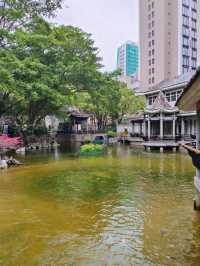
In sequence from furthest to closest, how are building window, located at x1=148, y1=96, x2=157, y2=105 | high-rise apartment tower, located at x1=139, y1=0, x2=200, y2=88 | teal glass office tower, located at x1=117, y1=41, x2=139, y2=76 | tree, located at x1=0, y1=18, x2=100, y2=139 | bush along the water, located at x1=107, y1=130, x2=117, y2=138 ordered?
1. teal glass office tower, located at x1=117, y1=41, x2=139, y2=76
2. high-rise apartment tower, located at x1=139, y1=0, x2=200, y2=88
3. bush along the water, located at x1=107, y1=130, x2=117, y2=138
4. building window, located at x1=148, y1=96, x2=157, y2=105
5. tree, located at x1=0, y1=18, x2=100, y2=139

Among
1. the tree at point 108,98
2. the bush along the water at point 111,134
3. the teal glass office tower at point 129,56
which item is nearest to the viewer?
the tree at point 108,98

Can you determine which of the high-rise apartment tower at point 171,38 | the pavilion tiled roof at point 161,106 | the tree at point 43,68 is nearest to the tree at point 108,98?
the tree at point 43,68

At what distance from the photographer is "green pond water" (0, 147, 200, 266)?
17.4 ft

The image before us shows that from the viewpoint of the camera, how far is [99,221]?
738cm

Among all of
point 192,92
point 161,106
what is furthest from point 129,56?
point 192,92

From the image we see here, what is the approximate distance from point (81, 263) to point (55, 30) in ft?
76.0

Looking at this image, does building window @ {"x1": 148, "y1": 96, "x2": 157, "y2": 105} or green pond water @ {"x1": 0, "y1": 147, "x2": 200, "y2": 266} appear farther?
building window @ {"x1": 148, "y1": 96, "x2": 157, "y2": 105}

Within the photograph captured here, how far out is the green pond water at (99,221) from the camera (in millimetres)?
5305

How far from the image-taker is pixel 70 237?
6211mm

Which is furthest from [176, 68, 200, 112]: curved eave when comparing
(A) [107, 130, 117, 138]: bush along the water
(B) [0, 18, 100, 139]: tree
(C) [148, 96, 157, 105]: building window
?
(A) [107, 130, 117, 138]: bush along the water

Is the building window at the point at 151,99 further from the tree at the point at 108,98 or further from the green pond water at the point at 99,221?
the green pond water at the point at 99,221

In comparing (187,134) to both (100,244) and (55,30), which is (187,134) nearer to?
(55,30)

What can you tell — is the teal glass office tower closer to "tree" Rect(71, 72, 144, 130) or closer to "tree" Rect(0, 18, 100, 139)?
"tree" Rect(71, 72, 144, 130)

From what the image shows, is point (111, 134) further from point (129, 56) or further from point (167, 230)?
point (129, 56)
